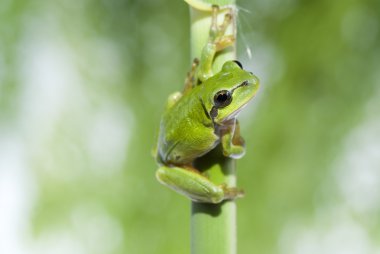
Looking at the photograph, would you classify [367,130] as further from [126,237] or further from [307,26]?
[126,237]

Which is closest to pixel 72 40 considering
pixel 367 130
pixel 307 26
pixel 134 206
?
pixel 134 206

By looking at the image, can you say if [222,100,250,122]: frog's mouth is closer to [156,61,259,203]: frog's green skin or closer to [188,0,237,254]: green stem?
[156,61,259,203]: frog's green skin

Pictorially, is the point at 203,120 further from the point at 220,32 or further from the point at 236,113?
the point at 220,32

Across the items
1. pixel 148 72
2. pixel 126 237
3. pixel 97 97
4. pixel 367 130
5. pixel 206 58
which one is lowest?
pixel 206 58

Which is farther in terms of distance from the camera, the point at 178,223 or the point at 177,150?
the point at 178,223

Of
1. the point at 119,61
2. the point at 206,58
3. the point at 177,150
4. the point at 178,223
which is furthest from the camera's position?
the point at 119,61

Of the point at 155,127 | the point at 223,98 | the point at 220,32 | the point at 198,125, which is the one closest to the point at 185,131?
the point at 198,125
